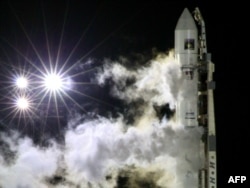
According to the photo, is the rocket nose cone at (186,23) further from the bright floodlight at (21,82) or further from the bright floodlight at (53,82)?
the bright floodlight at (21,82)

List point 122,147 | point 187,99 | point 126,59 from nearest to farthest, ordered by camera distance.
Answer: point 187,99 < point 122,147 < point 126,59

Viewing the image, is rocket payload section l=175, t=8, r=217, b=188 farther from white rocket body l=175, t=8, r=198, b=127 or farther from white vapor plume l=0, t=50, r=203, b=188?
white vapor plume l=0, t=50, r=203, b=188

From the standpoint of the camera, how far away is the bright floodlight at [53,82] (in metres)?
19.4

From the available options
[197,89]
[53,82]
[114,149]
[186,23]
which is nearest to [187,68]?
[197,89]

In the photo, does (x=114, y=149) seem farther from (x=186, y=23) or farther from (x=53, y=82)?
(x=186, y=23)

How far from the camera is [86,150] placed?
1828 centimetres

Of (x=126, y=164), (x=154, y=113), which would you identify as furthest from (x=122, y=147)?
(x=154, y=113)

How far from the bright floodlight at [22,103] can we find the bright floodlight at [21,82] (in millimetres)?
489

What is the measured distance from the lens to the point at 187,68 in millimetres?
16734

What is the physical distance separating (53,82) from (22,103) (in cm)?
151

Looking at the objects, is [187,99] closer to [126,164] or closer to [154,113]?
[154,113]

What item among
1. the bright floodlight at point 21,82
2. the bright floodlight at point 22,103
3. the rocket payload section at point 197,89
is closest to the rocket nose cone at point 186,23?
the rocket payload section at point 197,89

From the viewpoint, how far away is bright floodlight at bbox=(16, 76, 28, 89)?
770 inches

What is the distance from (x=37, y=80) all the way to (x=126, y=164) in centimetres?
502
